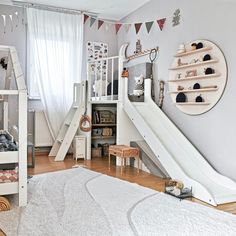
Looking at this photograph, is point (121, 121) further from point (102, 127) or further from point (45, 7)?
point (45, 7)

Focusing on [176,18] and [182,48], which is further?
[176,18]

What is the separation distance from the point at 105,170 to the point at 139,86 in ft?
5.19

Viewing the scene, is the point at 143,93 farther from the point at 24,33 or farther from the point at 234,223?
the point at 234,223

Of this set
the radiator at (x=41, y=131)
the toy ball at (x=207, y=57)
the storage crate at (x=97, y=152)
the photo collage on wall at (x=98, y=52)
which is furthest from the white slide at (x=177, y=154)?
the radiator at (x=41, y=131)

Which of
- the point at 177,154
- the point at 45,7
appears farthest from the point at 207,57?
the point at 45,7

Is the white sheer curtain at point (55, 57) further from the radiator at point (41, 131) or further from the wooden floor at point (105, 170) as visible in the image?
the wooden floor at point (105, 170)

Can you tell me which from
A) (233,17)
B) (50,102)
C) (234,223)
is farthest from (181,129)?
(50,102)

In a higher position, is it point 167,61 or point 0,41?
point 0,41

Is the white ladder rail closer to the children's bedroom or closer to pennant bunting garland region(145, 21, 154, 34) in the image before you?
the children's bedroom

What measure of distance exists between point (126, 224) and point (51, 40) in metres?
4.15

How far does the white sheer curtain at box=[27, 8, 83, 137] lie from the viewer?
5457 millimetres

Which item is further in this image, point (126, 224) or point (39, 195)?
point (39, 195)

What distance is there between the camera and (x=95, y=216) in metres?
2.52

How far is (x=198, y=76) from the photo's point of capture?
12.8ft
